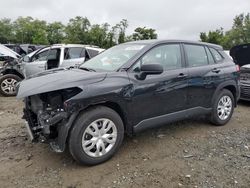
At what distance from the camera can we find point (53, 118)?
311cm

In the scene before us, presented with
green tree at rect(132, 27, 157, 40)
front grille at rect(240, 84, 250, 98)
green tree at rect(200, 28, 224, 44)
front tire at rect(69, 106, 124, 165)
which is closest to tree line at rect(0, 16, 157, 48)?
green tree at rect(132, 27, 157, 40)

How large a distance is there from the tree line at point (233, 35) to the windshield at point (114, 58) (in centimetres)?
2940

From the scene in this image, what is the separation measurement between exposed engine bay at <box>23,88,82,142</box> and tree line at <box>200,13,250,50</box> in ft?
101

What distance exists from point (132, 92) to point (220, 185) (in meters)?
1.61

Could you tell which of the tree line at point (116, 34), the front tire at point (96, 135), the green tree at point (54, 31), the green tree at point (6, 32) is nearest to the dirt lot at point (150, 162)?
the front tire at point (96, 135)

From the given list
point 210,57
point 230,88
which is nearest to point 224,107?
point 230,88

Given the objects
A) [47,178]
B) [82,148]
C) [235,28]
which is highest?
[235,28]

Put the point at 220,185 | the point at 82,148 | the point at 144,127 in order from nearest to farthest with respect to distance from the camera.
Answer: the point at 220,185 < the point at 82,148 < the point at 144,127

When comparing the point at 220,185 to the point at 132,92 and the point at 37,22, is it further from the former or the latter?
the point at 37,22

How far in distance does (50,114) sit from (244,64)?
6529mm

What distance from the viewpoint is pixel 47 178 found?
310 cm

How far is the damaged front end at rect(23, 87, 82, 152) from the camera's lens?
122 inches

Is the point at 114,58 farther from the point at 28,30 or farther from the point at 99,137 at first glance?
the point at 28,30

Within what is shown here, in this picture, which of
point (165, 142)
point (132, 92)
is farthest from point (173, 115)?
point (132, 92)
